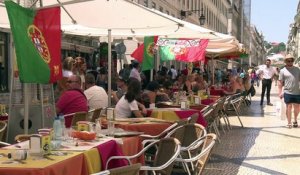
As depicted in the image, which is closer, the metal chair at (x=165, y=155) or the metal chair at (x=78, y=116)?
the metal chair at (x=165, y=155)

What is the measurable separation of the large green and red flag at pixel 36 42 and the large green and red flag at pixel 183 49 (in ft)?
23.6

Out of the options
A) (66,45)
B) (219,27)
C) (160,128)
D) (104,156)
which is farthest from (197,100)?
(219,27)

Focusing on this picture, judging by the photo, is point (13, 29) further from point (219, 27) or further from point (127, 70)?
point (219, 27)

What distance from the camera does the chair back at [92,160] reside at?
4.66 m

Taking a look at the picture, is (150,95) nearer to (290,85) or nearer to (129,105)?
(129,105)

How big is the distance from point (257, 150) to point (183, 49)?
16.7 ft

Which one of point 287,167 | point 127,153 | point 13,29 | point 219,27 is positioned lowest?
point 287,167

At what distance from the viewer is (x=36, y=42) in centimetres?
600

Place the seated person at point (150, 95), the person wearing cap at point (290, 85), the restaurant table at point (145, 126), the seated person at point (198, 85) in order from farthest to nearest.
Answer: the seated person at point (198, 85), the person wearing cap at point (290, 85), the seated person at point (150, 95), the restaurant table at point (145, 126)

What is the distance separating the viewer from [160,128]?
283 inches

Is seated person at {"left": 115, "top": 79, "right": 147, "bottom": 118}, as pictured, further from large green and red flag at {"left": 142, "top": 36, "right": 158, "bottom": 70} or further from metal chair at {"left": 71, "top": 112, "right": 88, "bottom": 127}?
large green and red flag at {"left": 142, "top": 36, "right": 158, "bottom": 70}

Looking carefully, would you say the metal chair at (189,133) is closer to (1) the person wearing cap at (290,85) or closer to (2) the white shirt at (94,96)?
(2) the white shirt at (94,96)

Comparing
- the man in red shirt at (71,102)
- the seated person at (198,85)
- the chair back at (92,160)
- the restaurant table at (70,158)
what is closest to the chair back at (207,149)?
the restaurant table at (70,158)

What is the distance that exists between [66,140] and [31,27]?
155cm
